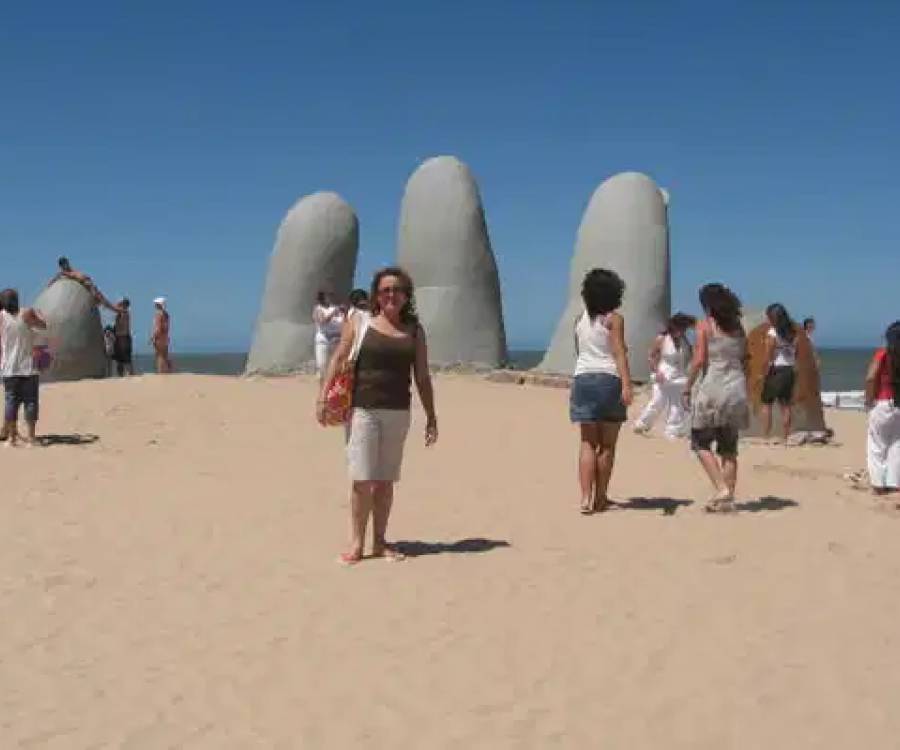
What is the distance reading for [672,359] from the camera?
9.70 m

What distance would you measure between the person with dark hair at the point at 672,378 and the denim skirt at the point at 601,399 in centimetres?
405

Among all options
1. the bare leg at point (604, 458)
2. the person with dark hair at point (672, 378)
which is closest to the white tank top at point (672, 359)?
the person with dark hair at point (672, 378)

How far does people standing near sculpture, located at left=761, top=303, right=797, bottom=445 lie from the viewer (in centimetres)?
931

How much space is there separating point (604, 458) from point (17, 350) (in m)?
5.46

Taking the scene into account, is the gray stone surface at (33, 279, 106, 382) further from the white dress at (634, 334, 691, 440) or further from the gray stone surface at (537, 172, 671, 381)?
the white dress at (634, 334, 691, 440)

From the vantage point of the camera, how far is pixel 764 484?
6.89 meters

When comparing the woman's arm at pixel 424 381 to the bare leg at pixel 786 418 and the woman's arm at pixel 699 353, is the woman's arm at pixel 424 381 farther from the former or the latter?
the bare leg at pixel 786 418

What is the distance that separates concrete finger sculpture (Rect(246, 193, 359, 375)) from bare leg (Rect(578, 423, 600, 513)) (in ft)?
36.1

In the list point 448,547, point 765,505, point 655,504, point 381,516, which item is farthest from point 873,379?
point 381,516

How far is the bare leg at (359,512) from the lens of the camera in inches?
186

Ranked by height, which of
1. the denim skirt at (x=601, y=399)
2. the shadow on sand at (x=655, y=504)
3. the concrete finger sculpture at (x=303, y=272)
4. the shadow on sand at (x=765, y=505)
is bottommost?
the shadow on sand at (x=655, y=504)

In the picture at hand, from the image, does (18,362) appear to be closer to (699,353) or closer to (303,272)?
(699,353)

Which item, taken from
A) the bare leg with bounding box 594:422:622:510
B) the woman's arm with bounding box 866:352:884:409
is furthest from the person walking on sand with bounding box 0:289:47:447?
the woman's arm with bounding box 866:352:884:409

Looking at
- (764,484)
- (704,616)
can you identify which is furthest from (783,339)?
(704,616)
